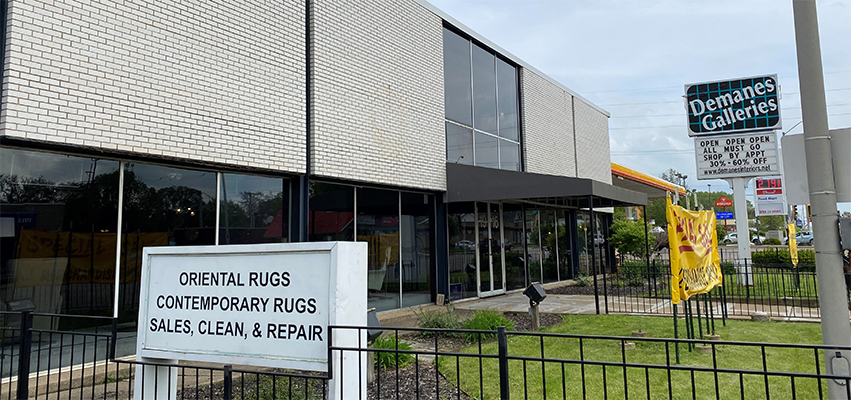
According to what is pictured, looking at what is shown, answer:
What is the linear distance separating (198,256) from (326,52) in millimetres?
7046

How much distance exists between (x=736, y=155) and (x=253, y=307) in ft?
53.9

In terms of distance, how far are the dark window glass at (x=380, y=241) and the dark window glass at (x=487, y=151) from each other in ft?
11.3

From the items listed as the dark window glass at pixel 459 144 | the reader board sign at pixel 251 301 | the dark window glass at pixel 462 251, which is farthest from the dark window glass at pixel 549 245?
the reader board sign at pixel 251 301

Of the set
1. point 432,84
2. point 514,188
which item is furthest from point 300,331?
point 432,84

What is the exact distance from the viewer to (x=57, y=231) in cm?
702

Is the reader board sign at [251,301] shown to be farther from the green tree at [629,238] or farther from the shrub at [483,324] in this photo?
the green tree at [629,238]

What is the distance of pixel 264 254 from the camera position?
4.12m

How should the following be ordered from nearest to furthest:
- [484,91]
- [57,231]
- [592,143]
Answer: [57,231], [484,91], [592,143]

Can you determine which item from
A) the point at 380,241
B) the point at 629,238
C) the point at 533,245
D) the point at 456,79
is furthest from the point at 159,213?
the point at 629,238

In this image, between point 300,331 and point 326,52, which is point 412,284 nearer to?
point 326,52

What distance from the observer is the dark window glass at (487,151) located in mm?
14906

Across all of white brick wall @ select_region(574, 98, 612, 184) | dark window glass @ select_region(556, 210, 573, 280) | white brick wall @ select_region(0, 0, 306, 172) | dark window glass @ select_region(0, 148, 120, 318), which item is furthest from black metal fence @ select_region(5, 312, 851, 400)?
white brick wall @ select_region(574, 98, 612, 184)

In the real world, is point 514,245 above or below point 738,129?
below

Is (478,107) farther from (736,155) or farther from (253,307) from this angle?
(253,307)
